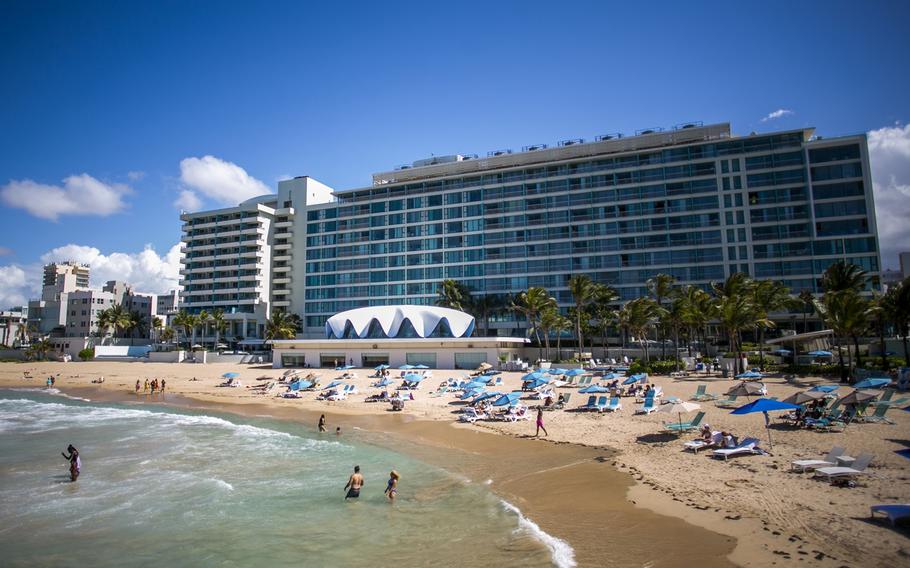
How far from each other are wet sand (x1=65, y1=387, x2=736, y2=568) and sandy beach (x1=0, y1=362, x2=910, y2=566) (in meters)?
0.05

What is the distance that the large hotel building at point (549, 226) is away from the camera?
258 ft

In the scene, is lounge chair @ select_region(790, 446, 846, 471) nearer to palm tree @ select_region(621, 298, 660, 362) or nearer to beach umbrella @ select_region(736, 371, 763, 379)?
beach umbrella @ select_region(736, 371, 763, 379)

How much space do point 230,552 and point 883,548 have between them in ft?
53.9

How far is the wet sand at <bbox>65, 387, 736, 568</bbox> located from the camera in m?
12.8

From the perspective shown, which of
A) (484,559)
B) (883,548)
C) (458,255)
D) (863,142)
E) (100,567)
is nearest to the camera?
(883,548)

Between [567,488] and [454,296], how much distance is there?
220ft

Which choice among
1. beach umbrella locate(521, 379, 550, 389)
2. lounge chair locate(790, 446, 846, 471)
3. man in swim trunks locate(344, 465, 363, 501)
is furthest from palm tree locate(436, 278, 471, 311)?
lounge chair locate(790, 446, 846, 471)

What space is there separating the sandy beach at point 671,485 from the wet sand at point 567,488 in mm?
53

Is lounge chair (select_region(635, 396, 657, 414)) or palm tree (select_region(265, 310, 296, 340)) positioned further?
palm tree (select_region(265, 310, 296, 340))

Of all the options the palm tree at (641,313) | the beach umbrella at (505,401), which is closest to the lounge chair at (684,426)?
the beach umbrella at (505,401)

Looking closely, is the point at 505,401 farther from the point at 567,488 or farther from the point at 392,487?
the point at 392,487

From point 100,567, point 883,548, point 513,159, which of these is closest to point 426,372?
point 100,567

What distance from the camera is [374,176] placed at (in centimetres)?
11088

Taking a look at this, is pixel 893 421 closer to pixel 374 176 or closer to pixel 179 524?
pixel 179 524
